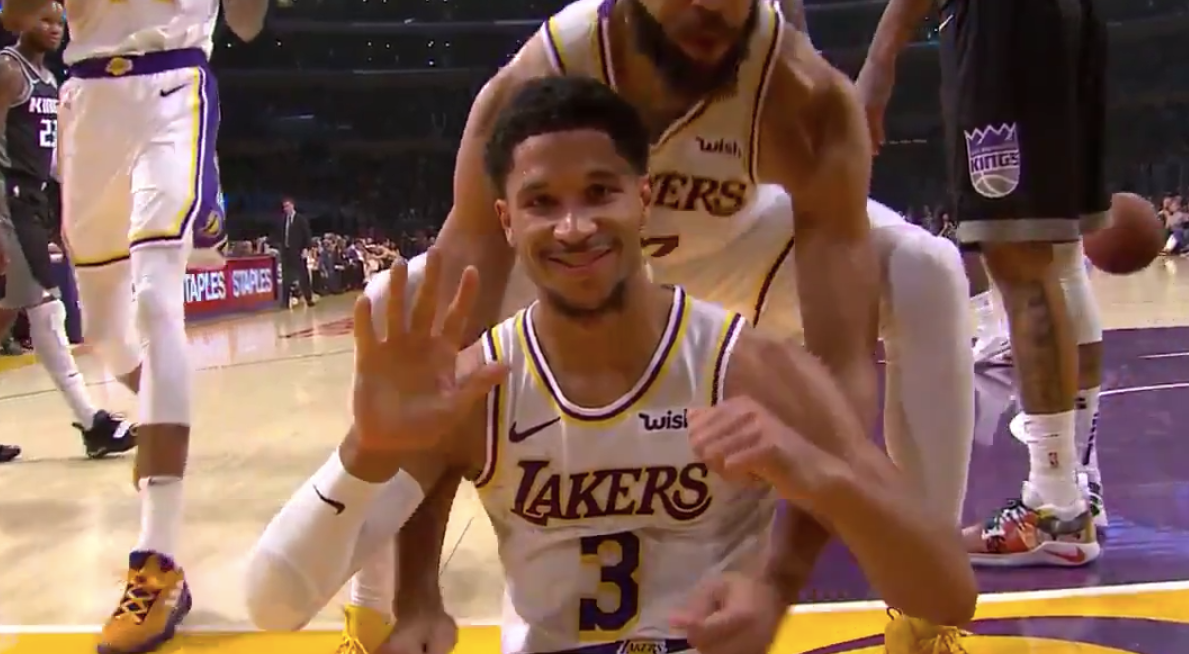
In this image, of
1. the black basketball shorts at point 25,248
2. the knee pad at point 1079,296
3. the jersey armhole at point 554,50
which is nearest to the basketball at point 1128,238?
the knee pad at point 1079,296

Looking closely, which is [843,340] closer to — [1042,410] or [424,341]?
[424,341]

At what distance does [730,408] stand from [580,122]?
0.49 metres

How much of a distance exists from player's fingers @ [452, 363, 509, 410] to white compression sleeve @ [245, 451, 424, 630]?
0.19m

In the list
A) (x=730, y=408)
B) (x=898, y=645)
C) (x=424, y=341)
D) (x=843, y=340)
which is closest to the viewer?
(x=730, y=408)

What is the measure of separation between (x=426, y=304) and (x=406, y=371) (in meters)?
0.09

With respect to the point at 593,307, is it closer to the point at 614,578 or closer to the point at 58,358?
the point at 614,578

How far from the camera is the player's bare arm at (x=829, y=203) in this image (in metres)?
1.74

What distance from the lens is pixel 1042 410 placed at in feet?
8.70

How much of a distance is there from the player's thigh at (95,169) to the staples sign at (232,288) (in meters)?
8.65

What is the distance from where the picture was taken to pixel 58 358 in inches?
182

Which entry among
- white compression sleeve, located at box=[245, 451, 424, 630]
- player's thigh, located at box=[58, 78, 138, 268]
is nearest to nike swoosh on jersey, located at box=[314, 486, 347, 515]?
white compression sleeve, located at box=[245, 451, 424, 630]

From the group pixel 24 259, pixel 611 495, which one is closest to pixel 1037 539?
pixel 611 495

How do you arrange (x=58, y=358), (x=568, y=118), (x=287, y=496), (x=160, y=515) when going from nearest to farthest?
(x=568, y=118)
(x=160, y=515)
(x=287, y=496)
(x=58, y=358)

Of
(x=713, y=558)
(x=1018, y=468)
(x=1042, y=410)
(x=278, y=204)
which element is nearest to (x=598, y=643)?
(x=713, y=558)
